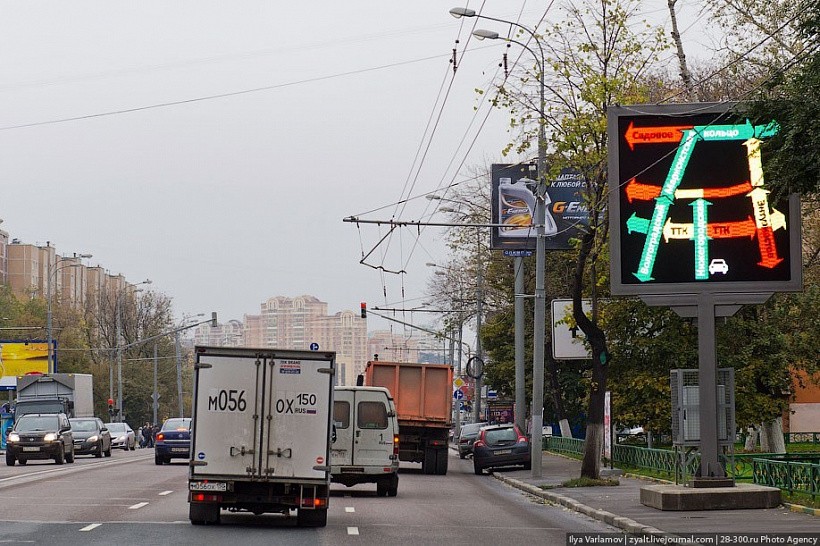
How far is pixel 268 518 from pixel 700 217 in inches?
337

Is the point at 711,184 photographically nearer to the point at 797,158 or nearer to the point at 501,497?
the point at 797,158

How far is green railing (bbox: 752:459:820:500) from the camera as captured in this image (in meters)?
20.7

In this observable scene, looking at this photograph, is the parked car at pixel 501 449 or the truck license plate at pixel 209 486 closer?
the truck license plate at pixel 209 486

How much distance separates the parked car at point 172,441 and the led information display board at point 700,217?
75.1ft

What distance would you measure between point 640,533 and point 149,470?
74.3ft

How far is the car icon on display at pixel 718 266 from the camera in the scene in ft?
69.8

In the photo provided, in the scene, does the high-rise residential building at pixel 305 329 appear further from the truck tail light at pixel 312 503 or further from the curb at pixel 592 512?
the truck tail light at pixel 312 503

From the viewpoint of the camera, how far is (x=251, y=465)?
59.9ft

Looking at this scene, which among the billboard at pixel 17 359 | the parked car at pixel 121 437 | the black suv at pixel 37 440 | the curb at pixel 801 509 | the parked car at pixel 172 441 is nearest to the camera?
the curb at pixel 801 509

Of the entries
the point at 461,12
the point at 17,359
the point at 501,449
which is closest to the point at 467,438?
the point at 501,449

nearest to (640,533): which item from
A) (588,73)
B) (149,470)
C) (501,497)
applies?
(501,497)

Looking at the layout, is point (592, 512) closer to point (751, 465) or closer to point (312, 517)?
point (312, 517)

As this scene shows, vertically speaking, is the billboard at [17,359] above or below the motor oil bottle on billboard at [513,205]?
below

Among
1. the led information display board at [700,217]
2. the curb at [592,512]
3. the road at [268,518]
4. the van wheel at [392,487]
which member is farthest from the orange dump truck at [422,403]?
the led information display board at [700,217]
